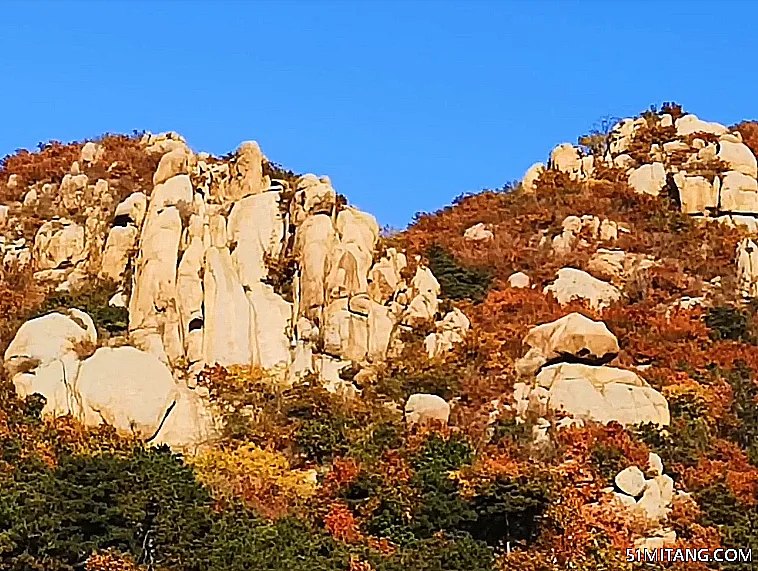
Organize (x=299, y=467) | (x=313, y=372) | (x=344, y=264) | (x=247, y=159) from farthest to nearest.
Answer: (x=247, y=159) → (x=344, y=264) → (x=313, y=372) → (x=299, y=467)

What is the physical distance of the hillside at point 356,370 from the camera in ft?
58.2

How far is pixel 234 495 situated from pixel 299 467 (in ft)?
8.80

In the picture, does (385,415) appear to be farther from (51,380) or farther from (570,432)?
(51,380)

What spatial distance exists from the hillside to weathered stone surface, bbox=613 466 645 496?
5cm

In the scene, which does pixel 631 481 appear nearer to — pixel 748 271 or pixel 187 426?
pixel 187 426

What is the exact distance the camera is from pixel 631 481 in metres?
20.6

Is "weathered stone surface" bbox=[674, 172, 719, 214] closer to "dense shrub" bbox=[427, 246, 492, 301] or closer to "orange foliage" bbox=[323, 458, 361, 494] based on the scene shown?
"dense shrub" bbox=[427, 246, 492, 301]

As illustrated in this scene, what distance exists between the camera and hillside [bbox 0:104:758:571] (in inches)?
698

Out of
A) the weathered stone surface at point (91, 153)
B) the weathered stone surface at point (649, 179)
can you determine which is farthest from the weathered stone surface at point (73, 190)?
the weathered stone surface at point (649, 179)

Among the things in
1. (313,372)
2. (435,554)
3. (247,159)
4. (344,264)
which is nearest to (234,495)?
(435,554)

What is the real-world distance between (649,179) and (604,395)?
14780mm

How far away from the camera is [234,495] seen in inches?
766

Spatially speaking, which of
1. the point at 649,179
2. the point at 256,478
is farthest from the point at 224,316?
the point at 649,179

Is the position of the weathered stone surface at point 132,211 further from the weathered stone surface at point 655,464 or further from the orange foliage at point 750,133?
the orange foliage at point 750,133
